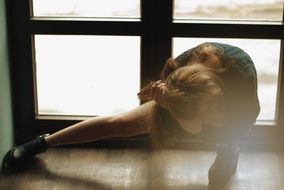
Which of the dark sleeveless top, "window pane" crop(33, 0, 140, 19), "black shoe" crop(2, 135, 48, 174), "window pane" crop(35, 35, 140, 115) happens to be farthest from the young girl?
"window pane" crop(33, 0, 140, 19)

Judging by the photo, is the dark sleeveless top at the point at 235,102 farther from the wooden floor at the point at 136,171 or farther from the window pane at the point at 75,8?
the window pane at the point at 75,8

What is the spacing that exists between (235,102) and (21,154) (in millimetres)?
795

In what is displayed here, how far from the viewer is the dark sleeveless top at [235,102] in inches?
63.3

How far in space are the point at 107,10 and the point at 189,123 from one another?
61 cm

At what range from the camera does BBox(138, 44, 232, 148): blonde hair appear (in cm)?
154

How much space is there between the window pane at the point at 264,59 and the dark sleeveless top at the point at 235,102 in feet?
1.13

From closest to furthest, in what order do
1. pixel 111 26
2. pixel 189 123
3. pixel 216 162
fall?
pixel 189 123, pixel 216 162, pixel 111 26

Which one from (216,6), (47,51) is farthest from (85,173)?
(216,6)

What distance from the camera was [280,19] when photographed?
1994mm

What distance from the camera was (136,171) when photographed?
6.32 ft

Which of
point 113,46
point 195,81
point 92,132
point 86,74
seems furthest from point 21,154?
point 195,81

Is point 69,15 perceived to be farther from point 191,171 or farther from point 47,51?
point 191,171

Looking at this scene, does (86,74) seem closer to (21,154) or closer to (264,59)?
(21,154)

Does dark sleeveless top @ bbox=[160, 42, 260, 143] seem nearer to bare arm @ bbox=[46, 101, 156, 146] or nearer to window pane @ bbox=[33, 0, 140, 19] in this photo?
bare arm @ bbox=[46, 101, 156, 146]
